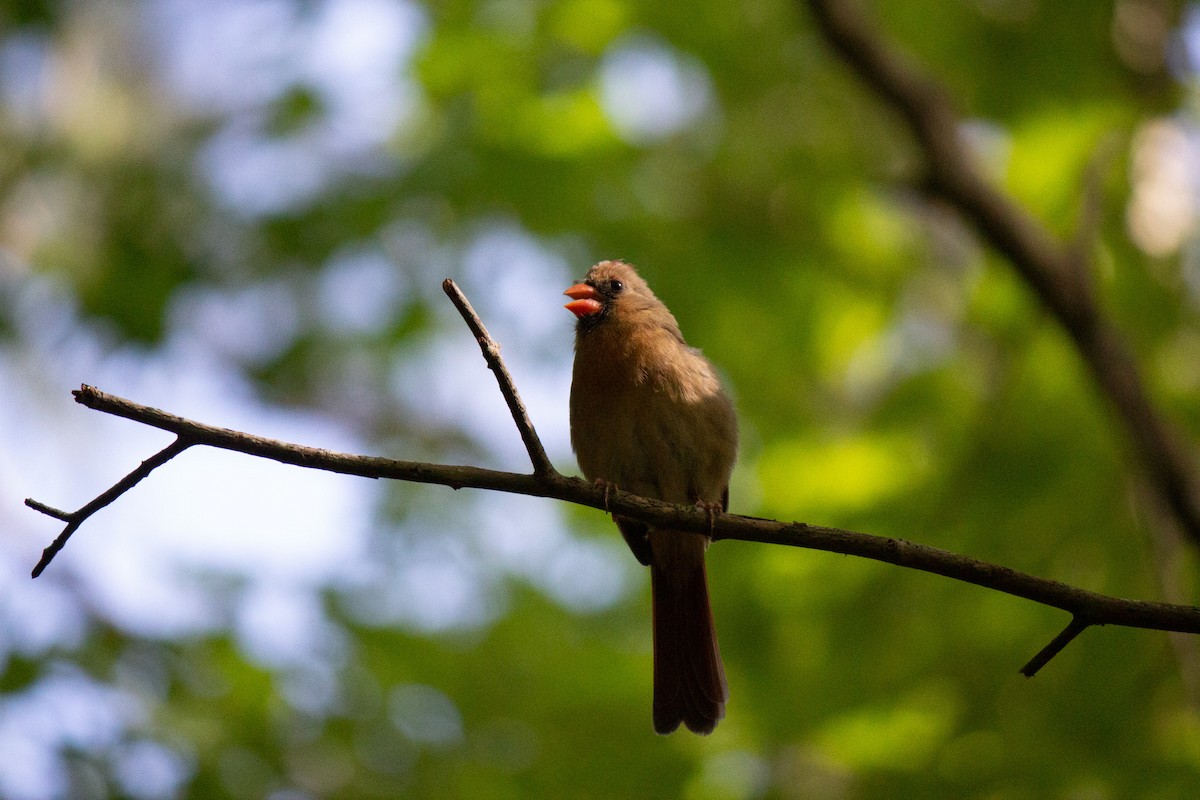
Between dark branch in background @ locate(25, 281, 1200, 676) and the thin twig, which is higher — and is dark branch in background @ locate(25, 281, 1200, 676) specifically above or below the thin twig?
below

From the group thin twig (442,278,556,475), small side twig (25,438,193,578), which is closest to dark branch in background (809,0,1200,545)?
thin twig (442,278,556,475)

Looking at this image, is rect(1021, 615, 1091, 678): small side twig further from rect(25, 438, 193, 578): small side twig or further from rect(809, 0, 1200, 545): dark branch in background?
rect(809, 0, 1200, 545): dark branch in background

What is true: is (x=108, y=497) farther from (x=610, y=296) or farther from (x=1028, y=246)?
(x=1028, y=246)

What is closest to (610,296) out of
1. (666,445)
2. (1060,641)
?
(666,445)

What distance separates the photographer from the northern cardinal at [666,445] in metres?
4.23

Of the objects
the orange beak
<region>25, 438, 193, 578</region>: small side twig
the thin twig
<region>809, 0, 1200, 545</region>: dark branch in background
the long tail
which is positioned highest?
<region>809, 0, 1200, 545</region>: dark branch in background

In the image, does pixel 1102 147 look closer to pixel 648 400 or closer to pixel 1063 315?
pixel 1063 315

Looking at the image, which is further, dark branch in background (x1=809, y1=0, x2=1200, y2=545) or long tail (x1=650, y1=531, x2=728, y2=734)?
dark branch in background (x1=809, y1=0, x2=1200, y2=545)

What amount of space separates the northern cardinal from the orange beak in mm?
107

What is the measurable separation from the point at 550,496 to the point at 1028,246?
347cm

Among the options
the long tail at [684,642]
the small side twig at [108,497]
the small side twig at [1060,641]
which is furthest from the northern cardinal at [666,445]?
the small side twig at [108,497]

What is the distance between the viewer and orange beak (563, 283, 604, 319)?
4770mm

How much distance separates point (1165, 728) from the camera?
4188mm

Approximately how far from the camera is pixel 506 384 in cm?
271
